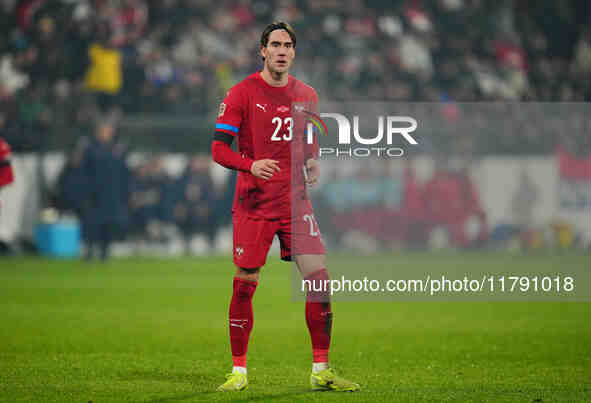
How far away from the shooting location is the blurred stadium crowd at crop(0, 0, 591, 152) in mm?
20484

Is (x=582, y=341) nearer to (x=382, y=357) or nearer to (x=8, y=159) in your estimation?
(x=382, y=357)

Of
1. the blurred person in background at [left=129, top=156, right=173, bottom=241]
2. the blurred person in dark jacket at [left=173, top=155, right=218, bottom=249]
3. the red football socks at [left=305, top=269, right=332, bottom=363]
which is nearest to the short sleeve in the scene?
the red football socks at [left=305, top=269, right=332, bottom=363]

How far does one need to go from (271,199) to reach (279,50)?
95 cm

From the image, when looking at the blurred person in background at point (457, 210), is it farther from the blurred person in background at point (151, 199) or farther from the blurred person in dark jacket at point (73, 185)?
the blurred person in background at point (151, 199)

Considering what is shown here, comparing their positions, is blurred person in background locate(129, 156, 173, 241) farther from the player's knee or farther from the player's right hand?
the player's right hand

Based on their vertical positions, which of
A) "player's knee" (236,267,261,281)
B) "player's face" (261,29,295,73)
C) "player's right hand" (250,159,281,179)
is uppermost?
"player's face" (261,29,295,73)

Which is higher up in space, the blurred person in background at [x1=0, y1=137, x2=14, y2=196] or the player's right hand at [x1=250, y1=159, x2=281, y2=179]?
the blurred person in background at [x1=0, y1=137, x2=14, y2=196]

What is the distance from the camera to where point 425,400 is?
6211 mm

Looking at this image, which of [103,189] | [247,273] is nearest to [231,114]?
[247,273]

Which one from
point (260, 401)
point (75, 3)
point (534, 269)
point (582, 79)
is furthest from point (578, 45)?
point (260, 401)

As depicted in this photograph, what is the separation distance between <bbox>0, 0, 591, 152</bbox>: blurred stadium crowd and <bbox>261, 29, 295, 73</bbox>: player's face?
1351 cm

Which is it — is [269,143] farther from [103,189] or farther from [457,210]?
[103,189]

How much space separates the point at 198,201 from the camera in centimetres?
2069

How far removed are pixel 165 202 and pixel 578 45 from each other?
11239mm
